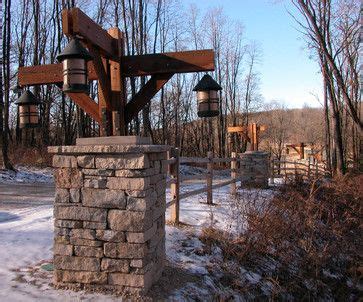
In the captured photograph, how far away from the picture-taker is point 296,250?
6.71m

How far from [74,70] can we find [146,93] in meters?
1.02

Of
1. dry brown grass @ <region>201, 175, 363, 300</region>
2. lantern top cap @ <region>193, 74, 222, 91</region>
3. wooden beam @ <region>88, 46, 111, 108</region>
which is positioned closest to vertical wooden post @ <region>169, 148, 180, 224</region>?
dry brown grass @ <region>201, 175, 363, 300</region>

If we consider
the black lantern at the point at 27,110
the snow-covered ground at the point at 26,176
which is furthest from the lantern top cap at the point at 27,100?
the snow-covered ground at the point at 26,176

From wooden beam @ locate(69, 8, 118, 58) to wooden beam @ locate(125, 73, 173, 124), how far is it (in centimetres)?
51

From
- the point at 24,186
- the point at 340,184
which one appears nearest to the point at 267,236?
the point at 340,184

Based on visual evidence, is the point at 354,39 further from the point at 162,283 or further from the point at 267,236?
the point at 162,283

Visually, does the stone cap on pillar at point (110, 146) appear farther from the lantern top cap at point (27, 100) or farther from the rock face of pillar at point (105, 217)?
the lantern top cap at point (27, 100)

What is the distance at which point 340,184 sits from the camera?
1222 cm

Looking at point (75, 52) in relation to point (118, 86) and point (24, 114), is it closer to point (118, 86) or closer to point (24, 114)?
point (118, 86)

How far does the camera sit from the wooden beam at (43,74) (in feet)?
16.1

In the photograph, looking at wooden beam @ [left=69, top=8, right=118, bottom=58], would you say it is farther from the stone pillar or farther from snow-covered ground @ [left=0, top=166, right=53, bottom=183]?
snow-covered ground @ [left=0, top=166, right=53, bottom=183]

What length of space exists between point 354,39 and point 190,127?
22128mm

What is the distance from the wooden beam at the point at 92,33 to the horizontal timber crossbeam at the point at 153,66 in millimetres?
236

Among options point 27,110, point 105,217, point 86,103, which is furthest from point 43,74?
point 105,217
